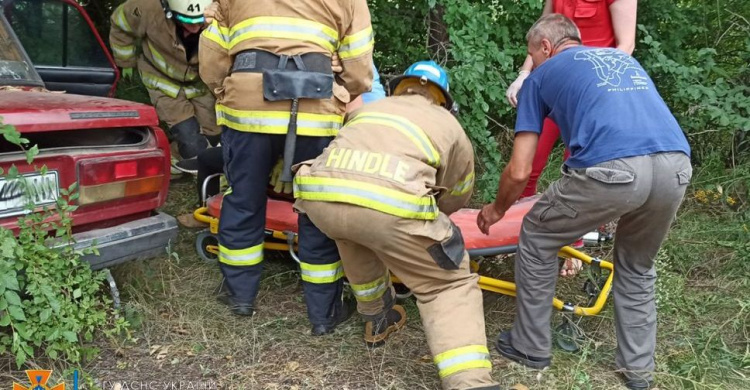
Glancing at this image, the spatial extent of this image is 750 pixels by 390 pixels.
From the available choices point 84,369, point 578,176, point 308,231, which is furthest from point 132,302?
point 578,176

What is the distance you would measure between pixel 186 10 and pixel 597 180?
3643 millimetres

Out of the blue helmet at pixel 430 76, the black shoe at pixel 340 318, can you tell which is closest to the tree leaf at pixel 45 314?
the black shoe at pixel 340 318

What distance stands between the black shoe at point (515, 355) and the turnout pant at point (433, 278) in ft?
1.28

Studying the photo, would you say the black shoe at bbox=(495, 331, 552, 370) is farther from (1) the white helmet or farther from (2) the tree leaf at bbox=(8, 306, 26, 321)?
(1) the white helmet

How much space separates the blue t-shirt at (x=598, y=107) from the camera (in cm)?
273

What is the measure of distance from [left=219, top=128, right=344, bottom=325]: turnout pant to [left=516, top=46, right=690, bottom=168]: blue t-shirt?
108 centimetres

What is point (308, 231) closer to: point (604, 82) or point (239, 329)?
point (239, 329)

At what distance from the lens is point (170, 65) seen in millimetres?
5660

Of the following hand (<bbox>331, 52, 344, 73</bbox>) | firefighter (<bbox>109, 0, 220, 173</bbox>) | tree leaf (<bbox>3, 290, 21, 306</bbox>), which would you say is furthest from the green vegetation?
hand (<bbox>331, 52, 344, 73</bbox>)

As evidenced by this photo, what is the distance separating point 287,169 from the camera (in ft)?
10.8

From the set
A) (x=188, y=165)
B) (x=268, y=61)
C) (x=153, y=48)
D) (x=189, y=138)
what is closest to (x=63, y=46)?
(x=153, y=48)

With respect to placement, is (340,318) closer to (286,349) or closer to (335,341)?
(335,341)

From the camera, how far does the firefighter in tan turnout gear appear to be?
2.73m

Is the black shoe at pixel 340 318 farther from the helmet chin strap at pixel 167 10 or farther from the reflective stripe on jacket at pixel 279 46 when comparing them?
the helmet chin strap at pixel 167 10
